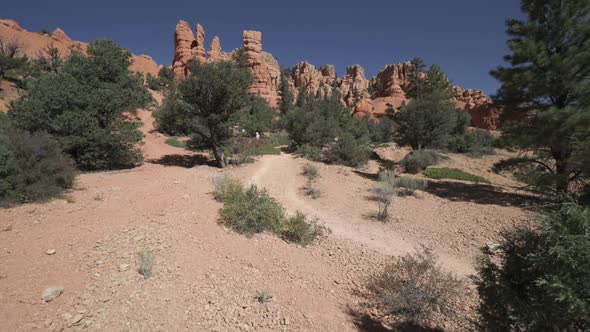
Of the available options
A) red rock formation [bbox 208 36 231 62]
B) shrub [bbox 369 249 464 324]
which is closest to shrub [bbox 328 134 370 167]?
shrub [bbox 369 249 464 324]

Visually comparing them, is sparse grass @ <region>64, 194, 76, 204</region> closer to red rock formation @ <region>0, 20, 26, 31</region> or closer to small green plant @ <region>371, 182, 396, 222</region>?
small green plant @ <region>371, 182, 396, 222</region>

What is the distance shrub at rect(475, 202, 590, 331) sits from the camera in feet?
6.35

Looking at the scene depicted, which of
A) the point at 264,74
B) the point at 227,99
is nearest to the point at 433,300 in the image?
the point at 227,99

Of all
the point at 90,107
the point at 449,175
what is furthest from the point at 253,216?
the point at 449,175

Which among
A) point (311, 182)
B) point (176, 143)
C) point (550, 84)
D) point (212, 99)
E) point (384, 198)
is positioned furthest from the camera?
point (176, 143)

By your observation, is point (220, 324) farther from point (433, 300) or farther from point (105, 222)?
point (105, 222)

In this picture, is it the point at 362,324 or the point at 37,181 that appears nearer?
the point at 362,324

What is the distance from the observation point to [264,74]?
59.3 m

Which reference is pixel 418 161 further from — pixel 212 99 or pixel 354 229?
pixel 212 99

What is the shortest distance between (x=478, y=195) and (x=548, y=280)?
10.1 meters

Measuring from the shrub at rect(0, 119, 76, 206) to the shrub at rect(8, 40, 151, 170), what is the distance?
132 inches

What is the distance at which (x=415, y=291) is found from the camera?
4016mm

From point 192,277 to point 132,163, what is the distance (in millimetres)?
11999

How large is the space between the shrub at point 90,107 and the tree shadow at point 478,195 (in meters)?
15.3
